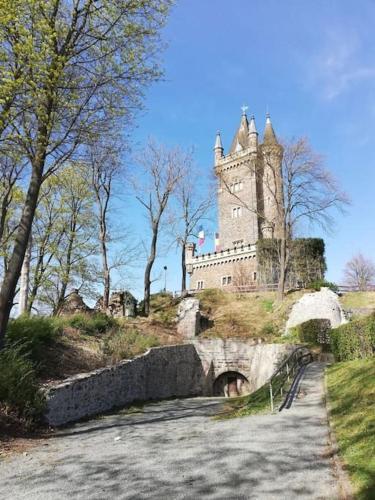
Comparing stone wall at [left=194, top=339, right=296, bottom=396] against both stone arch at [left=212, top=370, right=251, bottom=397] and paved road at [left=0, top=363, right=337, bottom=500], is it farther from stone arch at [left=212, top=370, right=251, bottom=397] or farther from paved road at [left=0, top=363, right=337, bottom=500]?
paved road at [left=0, top=363, right=337, bottom=500]

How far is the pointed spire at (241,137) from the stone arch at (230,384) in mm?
36056

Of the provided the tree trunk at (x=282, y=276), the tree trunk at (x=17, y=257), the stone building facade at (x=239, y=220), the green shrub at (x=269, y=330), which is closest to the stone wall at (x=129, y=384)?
the tree trunk at (x=17, y=257)

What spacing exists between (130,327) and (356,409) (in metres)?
13.9

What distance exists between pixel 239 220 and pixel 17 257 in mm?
39010

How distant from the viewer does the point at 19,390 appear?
26.7 ft

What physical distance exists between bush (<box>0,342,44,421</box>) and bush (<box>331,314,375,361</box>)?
8640 millimetres

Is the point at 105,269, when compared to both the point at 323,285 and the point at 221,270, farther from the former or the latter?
the point at 221,270

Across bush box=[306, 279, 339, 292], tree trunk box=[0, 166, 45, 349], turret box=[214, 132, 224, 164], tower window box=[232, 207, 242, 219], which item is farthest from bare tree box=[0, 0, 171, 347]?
turret box=[214, 132, 224, 164]

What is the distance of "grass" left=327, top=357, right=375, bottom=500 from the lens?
433 cm

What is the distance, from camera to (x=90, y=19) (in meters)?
10.0

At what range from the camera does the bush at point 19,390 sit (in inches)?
313

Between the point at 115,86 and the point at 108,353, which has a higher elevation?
the point at 115,86

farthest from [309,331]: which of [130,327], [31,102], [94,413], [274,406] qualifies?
[31,102]

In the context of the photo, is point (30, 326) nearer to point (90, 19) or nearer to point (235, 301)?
point (90, 19)
